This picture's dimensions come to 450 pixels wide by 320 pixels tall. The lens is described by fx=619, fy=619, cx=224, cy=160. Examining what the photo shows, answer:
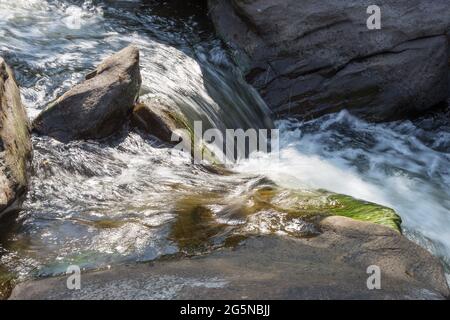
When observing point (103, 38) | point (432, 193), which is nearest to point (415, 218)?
point (432, 193)

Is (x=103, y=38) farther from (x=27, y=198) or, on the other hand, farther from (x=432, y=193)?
(x=432, y=193)

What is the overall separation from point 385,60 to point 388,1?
0.85m

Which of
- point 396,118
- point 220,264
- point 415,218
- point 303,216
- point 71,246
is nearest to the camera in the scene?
point 220,264

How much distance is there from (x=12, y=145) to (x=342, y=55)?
567cm

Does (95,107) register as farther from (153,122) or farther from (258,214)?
(258,214)

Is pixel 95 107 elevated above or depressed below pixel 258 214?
above

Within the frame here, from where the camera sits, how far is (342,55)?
364 inches

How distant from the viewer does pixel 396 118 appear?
955 centimetres

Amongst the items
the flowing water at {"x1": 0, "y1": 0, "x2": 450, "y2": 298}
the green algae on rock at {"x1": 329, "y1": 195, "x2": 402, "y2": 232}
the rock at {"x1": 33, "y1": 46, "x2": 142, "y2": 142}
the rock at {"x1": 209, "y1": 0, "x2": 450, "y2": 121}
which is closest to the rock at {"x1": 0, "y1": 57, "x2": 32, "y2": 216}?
the flowing water at {"x1": 0, "y1": 0, "x2": 450, "y2": 298}

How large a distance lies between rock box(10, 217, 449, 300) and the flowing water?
28 centimetres

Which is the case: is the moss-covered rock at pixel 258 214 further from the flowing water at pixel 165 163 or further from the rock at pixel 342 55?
the rock at pixel 342 55

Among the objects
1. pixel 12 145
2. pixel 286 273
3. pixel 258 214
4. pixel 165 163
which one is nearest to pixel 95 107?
A: pixel 165 163

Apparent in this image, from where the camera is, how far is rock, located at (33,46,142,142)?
6074 mm

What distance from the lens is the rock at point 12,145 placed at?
4691 millimetres
